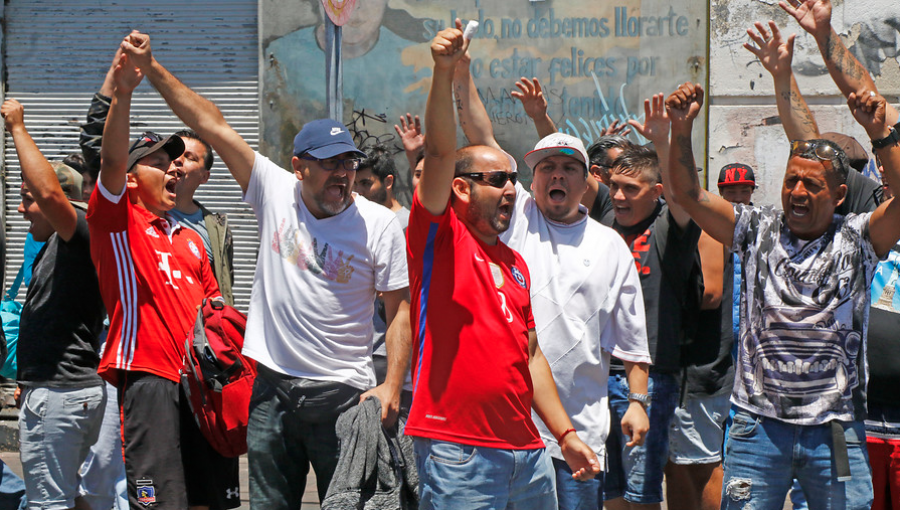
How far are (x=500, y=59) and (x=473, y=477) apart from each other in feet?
22.7

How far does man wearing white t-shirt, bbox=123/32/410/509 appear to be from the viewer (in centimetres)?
426

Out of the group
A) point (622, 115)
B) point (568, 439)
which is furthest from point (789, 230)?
point (622, 115)

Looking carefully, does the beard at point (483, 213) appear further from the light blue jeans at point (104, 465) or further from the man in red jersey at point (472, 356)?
the light blue jeans at point (104, 465)

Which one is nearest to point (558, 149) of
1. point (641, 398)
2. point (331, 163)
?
point (331, 163)

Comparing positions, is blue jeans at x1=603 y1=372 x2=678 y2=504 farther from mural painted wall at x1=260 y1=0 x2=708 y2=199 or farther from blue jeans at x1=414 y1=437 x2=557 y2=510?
Result: mural painted wall at x1=260 y1=0 x2=708 y2=199

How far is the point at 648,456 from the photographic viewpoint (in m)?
5.13

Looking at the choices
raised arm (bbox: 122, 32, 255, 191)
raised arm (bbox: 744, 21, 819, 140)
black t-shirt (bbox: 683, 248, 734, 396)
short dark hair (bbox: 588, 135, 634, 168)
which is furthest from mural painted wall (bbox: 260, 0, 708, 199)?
raised arm (bbox: 122, 32, 255, 191)

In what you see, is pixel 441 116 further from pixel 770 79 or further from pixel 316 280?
pixel 770 79

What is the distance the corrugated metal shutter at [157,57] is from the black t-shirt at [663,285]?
19.5ft

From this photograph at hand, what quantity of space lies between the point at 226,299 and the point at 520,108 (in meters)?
4.96

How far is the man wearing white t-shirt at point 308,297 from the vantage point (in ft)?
14.0

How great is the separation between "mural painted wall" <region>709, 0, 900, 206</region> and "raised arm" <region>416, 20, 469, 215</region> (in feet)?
21.9

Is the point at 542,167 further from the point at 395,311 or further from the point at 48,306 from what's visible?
the point at 48,306

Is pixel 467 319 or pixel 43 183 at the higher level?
pixel 43 183
